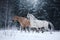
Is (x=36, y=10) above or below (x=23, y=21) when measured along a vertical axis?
above

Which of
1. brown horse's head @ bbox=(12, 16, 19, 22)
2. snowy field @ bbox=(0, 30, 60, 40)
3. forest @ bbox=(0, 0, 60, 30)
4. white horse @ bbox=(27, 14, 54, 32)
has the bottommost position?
snowy field @ bbox=(0, 30, 60, 40)

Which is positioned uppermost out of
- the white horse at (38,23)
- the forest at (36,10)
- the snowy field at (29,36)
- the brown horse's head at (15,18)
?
the forest at (36,10)

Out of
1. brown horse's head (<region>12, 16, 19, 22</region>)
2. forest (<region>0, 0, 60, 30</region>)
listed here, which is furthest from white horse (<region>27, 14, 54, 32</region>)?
brown horse's head (<region>12, 16, 19, 22</region>)

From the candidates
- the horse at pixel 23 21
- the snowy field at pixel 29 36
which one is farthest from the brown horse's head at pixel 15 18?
the snowy field at pixel 29 36

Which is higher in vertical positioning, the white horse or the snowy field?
the white horse

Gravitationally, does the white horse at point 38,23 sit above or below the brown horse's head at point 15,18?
below

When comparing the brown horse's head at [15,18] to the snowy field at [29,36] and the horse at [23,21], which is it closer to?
the horse at [23,21]

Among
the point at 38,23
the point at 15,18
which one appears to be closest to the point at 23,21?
the point at 15,18

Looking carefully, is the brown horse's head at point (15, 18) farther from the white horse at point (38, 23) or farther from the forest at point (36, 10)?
the white horse at point (38, 23)

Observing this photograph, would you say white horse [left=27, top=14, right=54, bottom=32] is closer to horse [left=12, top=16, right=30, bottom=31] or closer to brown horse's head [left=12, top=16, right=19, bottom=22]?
horse [left=12, top=16, right=30, bottom=31]

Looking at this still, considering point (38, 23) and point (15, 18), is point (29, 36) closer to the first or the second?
point (38, 23)

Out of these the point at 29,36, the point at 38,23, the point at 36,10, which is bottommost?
the point at 29,36

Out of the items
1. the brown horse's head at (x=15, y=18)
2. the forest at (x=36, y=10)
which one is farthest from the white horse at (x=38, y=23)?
the brown horse's head at (x=15, y=18)

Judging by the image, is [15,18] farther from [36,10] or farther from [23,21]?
[36,10]
